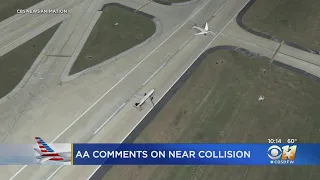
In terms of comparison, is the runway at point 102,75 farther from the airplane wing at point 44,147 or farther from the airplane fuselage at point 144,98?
the airplane wing at point 44,147

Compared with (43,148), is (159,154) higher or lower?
lower

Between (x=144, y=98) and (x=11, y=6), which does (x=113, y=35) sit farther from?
(x=11, y=6)

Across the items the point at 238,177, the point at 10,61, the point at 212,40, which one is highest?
the point at 10,61

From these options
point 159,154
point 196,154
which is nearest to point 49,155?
point 159,154

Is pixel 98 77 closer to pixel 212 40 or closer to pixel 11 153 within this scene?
pixel 11 153

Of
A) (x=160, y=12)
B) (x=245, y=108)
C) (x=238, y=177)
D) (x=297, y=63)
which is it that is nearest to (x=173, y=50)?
(x=160, y=12)

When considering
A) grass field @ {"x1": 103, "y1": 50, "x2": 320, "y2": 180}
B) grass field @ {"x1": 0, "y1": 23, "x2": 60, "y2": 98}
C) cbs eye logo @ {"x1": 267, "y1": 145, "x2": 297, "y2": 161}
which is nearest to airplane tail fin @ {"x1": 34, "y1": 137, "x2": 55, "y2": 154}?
grass field @ {"x1": 103, "y1": 50, "x2": 320, "y2": 180}

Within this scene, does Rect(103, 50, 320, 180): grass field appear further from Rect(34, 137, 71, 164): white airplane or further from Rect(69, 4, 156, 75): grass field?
Rect(69, 4, 156, 75): grass field
